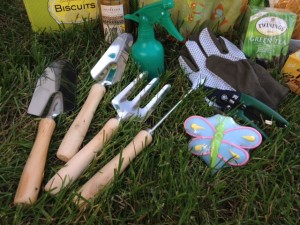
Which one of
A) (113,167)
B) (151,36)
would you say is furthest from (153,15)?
(113,167)

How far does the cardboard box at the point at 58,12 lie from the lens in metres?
1.25

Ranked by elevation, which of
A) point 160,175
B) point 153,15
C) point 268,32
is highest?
point 153,15

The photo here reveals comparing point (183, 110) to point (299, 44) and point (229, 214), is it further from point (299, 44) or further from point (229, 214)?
point (299, 44)

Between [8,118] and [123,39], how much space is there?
488mm

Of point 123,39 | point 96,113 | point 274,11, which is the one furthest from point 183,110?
point 274,11

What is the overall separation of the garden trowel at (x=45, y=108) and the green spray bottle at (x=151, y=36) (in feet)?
0.80

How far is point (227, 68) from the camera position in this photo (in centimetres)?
113

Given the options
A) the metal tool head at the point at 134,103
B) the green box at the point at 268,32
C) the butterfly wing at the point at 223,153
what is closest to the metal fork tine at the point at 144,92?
the metal tool head at the point at 134,103

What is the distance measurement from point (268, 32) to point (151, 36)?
435 millimetres

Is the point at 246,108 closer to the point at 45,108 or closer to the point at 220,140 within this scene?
the point at 220,140

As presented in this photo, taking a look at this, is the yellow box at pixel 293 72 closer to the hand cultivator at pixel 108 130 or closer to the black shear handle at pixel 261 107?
the black shear handle at pixel 261 107

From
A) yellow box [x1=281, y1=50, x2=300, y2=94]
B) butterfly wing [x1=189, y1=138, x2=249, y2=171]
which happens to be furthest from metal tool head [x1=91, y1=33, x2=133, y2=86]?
yellow box [x1=281, y1=50, x2=300, y2=94]

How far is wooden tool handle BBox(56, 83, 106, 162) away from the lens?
0.86m

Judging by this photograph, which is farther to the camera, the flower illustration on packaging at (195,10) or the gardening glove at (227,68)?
the flower illustration on packaging at (195,10)
